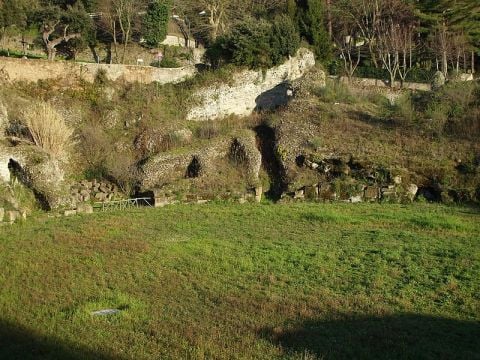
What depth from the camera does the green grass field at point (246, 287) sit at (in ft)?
25.7

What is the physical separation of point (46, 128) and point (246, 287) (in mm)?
Answer: 15134

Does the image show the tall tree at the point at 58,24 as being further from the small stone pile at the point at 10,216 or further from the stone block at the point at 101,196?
the small stone pile at the point at 10,216

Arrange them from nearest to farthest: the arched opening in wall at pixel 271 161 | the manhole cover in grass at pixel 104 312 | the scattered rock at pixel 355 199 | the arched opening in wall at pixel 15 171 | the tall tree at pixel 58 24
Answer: the manhole cover in grass at pixel 104 312, the scattered rock at pixel 355 199, the arched opening in wall at pixel 15 171, the arched opening in wall at pixel 271 161, the tall tree at pixel 58 24

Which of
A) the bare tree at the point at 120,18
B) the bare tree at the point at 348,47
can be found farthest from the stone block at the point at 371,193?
the bare tree at the point at 120,18

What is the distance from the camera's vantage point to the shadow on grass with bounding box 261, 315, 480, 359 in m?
7.44

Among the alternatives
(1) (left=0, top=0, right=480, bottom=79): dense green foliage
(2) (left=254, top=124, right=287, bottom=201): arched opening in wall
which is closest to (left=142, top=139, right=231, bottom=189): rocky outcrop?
(2) (left=254, top=124, right=287, bottom=201): arched opening in wall

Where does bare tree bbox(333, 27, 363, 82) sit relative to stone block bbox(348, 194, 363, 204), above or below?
above

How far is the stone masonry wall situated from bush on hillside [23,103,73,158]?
4362 mm

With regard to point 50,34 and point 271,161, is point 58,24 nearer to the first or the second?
point 50,34

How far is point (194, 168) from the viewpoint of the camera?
24.0 meters

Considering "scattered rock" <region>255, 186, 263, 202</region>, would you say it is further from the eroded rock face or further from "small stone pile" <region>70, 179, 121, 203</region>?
the eroded rock face

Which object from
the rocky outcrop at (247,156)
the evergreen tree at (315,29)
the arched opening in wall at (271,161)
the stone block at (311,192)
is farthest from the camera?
the evergreen tree at (315,29)

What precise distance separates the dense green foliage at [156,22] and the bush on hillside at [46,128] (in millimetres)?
17409

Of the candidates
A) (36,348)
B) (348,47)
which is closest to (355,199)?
(36,348)
